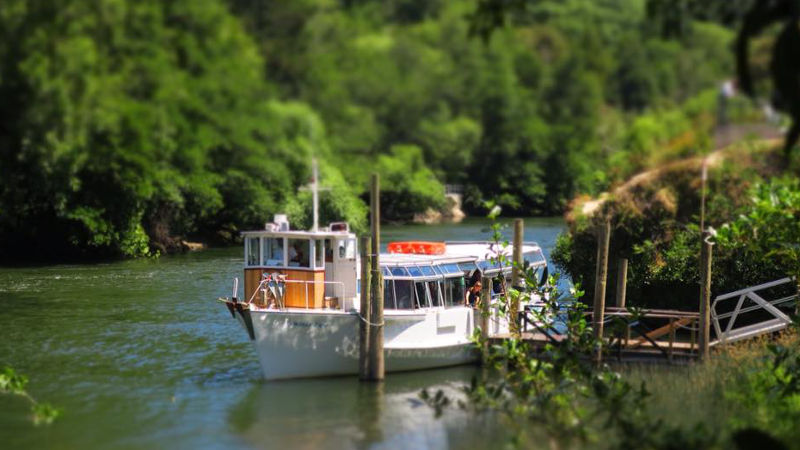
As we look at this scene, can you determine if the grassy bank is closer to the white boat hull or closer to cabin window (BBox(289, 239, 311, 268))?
the white boat hull

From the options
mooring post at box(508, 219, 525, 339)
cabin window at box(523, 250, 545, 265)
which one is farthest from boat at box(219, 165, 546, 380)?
cabin window at box(523, 250, 545, 265)

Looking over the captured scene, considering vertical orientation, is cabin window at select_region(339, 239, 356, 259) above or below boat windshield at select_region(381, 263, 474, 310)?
above

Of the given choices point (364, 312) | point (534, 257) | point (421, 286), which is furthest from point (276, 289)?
point (534, 257)

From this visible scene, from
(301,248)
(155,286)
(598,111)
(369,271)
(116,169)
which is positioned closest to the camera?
(369,271)

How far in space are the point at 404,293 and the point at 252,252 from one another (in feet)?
12.9

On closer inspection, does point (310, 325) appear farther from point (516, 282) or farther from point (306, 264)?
point (516, 282)

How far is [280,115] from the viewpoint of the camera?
6844 cm

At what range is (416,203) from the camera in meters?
83.7

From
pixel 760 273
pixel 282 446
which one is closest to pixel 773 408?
pixel 282 446

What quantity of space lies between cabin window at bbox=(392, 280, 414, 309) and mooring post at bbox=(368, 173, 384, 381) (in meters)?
2.11

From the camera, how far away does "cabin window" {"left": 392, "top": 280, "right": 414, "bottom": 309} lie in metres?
26.8

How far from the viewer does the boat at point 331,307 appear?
83.4 feet

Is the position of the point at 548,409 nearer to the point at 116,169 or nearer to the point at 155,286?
the point at 155,286

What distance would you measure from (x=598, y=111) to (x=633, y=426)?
94.0 metres
